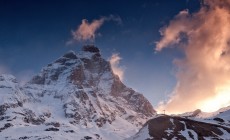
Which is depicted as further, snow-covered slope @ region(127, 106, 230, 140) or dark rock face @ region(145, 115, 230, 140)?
dark rock face @ region(145, 115, 230, 140)

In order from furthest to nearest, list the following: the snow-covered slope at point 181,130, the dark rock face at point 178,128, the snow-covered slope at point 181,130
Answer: the dark rock face at point 178,128 → the snow-covered slope at point 181,130 → the snow-covered slope at point 181,130

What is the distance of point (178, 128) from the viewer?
18512cm

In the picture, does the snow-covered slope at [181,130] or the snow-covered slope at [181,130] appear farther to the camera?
the snow-covered slope at [181,130]

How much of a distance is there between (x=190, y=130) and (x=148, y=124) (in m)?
21.5

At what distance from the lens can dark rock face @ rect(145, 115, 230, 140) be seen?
6949 inches

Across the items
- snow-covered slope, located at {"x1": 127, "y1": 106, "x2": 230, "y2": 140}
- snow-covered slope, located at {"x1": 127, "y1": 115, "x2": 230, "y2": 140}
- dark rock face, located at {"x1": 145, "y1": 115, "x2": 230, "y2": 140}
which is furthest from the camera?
dark rock face, located at {"x1": 145, "y1": 115, "x2": 230, "y2": 140}

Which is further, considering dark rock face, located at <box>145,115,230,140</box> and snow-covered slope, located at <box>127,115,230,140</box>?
dark rock face, located at <box>145,115,230,140</box>

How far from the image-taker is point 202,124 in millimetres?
191875

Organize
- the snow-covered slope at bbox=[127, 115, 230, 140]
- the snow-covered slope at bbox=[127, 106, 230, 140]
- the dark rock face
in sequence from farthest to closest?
the dark rock face < the snow-covered slope at bbox=[127, 106, 230, 140] < the snow-covered slope at bbox=[127, 115, 230, 140]

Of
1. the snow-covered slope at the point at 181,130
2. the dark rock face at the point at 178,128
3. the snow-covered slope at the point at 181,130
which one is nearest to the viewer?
the snow-covered slope at the point at 181,130

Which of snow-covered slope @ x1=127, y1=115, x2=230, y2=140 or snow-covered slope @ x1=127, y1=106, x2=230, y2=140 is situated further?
snow-covered slope @ x1=127, y1=106, x2=230, y2=140

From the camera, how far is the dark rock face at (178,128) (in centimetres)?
17650

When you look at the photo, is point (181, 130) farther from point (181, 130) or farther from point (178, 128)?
point (178, 128)

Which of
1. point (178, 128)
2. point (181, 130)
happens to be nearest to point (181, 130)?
point (181, 130)
